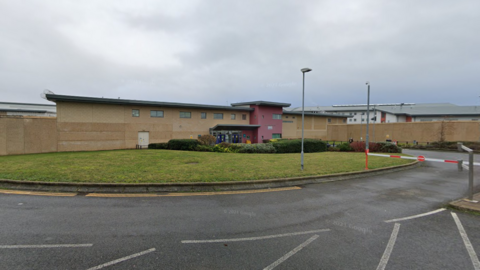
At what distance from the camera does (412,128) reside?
1535 inches

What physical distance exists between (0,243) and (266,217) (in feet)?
17.3

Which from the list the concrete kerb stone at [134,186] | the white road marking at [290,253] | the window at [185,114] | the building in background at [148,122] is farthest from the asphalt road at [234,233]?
the window at [185,114]

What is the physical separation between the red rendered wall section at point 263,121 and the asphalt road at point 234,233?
2956 cm

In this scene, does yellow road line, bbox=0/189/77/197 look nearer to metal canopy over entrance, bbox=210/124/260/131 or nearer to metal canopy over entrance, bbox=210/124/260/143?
metal canopy over entrance, bbox=210/124/260/143

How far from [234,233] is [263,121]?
33.0 m

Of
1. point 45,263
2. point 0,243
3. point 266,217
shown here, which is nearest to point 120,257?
point 45,263

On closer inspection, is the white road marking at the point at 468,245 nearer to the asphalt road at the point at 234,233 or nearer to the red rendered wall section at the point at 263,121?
the asphalt road at the point at 234,233

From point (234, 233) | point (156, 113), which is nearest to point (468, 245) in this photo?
point (234, 233)

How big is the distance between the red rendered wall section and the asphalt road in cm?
2956

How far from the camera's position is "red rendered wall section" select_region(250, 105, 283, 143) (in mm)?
37062

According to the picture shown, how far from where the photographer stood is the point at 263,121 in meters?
37.3

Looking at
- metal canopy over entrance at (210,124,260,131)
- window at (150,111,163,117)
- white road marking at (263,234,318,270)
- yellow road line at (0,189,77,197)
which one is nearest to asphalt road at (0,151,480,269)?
white road marking at (263,234,318,270)

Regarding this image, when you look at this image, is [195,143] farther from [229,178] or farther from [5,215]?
[5,215]

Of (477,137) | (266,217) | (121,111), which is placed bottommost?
(266,217)
